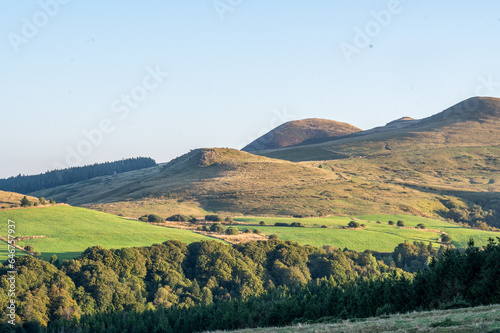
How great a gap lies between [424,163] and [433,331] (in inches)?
7083

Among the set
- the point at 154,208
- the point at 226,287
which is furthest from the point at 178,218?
the point at 226,287

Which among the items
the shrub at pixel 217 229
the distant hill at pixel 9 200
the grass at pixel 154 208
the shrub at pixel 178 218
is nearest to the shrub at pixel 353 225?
the shrub at pixel 217 229

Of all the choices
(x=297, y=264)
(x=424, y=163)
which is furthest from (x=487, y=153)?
(x=297, y=264)

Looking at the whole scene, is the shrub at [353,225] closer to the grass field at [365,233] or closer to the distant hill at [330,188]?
the grass field at [365,233]

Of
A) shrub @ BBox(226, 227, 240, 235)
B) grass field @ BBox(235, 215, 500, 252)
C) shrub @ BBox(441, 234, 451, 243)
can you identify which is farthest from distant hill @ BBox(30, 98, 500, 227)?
shrub @ BBox(226, 227, 240, 235)

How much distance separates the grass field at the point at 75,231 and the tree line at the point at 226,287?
6.19 metres

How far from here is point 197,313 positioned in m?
52.0

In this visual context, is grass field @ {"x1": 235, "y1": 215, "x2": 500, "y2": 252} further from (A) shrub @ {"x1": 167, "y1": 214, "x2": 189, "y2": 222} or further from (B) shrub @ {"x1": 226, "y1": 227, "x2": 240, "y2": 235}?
(A) shrub @ {"x1": 167, "y1": 214, "x2": 189, "y2": 222}

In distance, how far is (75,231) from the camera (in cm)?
8400

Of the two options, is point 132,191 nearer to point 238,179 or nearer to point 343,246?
point 238,179

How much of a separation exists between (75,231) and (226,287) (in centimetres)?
2569

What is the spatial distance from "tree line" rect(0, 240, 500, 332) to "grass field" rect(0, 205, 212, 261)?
619 cm

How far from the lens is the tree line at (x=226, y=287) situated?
41.9m

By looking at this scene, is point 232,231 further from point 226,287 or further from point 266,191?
point 266,191
